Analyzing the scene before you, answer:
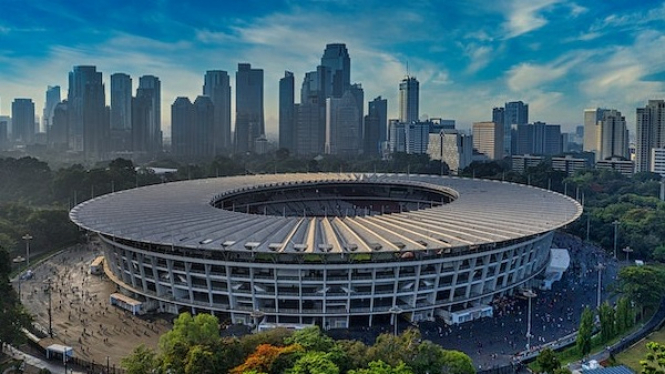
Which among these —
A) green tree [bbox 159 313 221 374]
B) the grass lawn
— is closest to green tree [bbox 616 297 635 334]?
the grass lawn

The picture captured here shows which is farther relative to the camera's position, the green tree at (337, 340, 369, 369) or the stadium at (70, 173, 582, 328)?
the stadium at (70, 173, 582, 328)

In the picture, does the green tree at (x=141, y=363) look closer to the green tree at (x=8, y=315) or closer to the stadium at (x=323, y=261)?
the green tree at (x=8, y=315)

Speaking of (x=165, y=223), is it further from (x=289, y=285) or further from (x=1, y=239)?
(x=1, y=239)

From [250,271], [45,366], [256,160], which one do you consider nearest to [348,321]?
[250,271]

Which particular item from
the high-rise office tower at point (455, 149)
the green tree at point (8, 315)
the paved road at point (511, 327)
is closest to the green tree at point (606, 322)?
the paved road at point (511, 327)

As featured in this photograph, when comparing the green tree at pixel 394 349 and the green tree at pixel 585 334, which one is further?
the green tree at pixel 585 334

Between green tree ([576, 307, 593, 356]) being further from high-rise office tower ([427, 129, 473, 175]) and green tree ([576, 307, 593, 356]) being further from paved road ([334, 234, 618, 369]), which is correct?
high-rise office tower ([427, 129, 473, 175])

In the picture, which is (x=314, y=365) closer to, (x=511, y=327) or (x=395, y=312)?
Result: (x=395, y=312)
